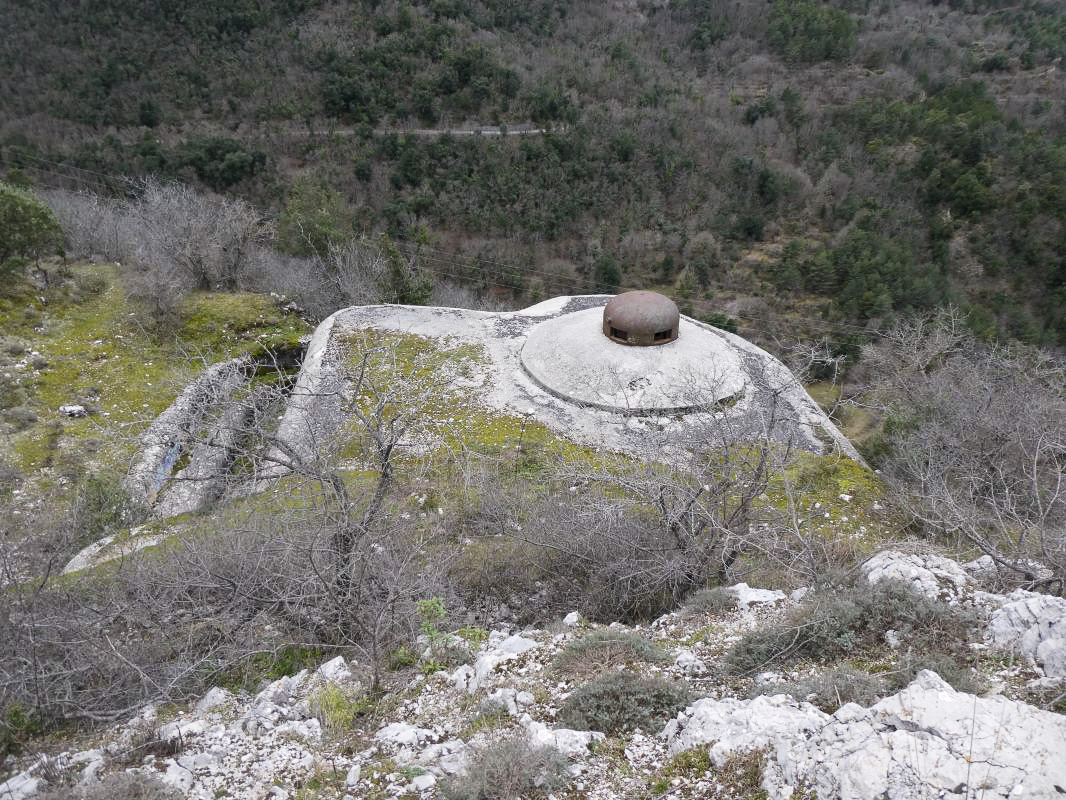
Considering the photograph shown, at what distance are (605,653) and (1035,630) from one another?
10.7 feet

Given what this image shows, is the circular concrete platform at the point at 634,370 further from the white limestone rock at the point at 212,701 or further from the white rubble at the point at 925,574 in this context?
the white limestone rock at the point at 212,701

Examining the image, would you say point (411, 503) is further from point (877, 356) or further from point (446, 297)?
point (446, 297)

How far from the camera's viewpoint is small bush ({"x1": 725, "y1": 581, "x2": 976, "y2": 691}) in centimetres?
504

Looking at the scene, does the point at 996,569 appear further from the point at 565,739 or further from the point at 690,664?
the point at 565,739

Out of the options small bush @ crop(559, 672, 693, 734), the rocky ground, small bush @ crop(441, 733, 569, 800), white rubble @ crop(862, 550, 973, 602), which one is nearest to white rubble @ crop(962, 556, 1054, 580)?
the rocky ground

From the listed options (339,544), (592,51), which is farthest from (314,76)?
(339,544)

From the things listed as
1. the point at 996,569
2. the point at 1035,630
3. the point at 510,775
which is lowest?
the point at 996,569

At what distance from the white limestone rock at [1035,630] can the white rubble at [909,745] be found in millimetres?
795

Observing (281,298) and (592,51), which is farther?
(592,51)

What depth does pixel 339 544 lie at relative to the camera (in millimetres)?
6625

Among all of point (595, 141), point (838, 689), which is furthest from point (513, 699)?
point (595, 141)

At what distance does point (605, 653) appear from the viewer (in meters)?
5.51

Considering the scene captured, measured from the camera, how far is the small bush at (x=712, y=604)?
6.49 m

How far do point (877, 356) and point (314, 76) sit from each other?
38305 millimetres
